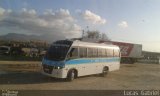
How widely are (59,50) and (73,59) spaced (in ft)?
3.93

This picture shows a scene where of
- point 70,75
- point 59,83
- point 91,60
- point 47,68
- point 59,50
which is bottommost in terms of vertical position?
point 59,83

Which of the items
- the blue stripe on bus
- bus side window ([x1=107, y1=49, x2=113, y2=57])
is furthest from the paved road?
bus side window ([x1=107, y1=49, x2=113, y2=57])

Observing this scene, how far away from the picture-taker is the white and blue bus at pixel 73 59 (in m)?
17.2

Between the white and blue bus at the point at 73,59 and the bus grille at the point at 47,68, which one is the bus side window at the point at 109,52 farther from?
the bus grille at the point at 47,68

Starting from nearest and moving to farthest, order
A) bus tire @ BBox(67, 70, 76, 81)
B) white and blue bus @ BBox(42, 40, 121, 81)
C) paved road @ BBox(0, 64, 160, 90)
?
paved road @ BBox(0, 64, 160, 90)
white and blue bus @ BBox(42, 40, 121, 81)
bus tire @ BBox(67, 70, 76, 81)

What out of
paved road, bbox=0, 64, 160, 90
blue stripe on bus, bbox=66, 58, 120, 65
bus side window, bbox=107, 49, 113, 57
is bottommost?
paved road, bbox=0, 64, 160, 90

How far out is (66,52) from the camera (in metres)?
17.7

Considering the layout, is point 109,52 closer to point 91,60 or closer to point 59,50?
point 91,60

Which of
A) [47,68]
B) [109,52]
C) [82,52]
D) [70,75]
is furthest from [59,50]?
[109,52]

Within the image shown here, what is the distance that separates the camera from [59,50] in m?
18.0

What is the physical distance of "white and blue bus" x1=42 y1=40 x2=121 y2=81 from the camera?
56.5 ft

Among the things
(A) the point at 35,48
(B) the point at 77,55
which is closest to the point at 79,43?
(B) the point at 77,55

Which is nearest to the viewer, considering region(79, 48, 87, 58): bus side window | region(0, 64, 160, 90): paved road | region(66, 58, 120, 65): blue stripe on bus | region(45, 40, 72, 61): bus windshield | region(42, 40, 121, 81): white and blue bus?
region(0, 64, 160, 90): paved road

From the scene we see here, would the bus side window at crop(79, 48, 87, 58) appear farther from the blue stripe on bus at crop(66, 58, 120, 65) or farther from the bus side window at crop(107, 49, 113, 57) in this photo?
the bus side window at crop(107, 49, 113, 57)
